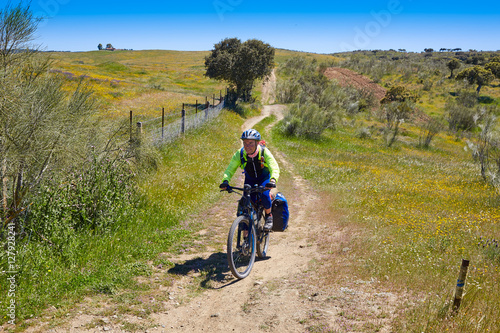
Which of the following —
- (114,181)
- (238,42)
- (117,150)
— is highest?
(238,42)

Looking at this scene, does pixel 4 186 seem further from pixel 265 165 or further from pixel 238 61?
pixel 238 61

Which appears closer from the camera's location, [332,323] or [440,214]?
[332,323]

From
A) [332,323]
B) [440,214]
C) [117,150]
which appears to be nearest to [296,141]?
[440,214]

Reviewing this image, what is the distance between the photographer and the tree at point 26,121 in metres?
4.77

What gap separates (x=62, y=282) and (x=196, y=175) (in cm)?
767

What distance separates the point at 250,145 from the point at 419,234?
430cm

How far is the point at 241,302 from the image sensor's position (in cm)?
457

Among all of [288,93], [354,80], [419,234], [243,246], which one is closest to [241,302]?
[243,246]

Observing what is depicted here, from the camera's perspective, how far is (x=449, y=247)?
6.25 meters

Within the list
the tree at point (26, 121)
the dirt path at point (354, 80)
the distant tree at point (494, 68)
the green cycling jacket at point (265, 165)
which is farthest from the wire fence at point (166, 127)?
the distant tree at point (494, 68)

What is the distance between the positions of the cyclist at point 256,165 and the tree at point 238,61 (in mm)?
28132

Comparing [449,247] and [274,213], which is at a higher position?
[274,213]

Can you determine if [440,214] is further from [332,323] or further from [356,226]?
[332,323]

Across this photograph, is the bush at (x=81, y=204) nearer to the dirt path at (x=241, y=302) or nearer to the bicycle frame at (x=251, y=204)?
the dirt path at (x=241, y=302)
